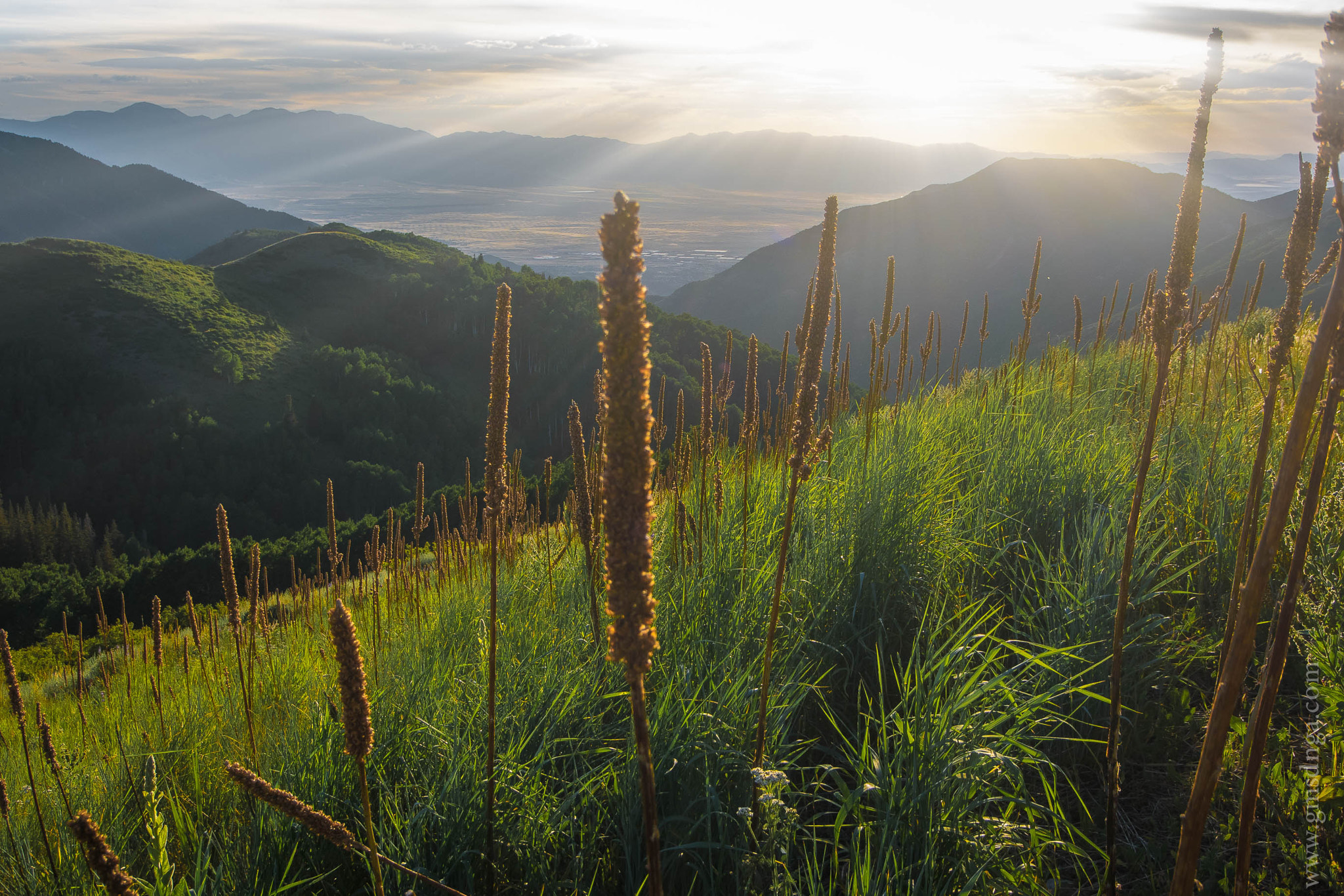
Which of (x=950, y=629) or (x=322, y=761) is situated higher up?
(x=950, y=629)

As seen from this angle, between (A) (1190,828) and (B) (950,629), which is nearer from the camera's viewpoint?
(A) (1190,828)

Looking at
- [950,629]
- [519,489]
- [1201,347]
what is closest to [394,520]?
[519,489]

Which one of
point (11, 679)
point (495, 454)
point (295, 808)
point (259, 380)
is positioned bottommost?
point (259, 380)

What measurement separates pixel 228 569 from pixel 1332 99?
341cm

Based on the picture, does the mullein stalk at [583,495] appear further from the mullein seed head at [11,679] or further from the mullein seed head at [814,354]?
the mullein seed head at [11,679]

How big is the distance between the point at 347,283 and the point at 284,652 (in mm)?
182608

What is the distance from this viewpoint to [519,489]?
18.8 feet

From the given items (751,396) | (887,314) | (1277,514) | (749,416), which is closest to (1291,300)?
(1277,514)

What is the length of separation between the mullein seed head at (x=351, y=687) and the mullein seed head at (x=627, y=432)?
21.5 inches

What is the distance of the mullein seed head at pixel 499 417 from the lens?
1.83 m

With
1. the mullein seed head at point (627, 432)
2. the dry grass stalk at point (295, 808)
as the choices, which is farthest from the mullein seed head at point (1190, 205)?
the dry grass stalk at point (295, 808)

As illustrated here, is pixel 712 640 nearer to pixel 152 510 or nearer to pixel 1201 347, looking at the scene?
pixel 1201 347

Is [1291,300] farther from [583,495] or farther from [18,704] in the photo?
[18,704]

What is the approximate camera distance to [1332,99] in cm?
127
